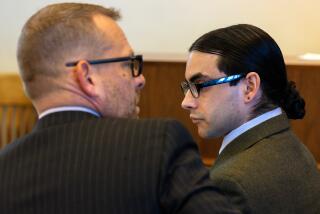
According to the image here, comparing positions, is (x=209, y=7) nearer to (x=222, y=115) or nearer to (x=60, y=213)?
(x=222, y=115)

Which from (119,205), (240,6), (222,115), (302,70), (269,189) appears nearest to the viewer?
(119,205)

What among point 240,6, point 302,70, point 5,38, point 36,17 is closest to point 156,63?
point 302,70

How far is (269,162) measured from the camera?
1.11m

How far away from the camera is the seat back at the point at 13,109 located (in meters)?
2.69

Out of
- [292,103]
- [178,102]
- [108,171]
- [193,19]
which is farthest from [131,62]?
[193,19]

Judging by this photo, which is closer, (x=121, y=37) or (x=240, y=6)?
(x=121, y=37)

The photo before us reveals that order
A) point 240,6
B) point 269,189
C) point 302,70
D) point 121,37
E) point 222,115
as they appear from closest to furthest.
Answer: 1. point 121,37
2. point 269,189
3. point 222,115
4. point 302,70
5. point 240,6

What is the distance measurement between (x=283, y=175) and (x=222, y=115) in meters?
0.26

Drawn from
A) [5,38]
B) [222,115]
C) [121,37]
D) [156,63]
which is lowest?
[5,38]

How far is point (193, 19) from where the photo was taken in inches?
108

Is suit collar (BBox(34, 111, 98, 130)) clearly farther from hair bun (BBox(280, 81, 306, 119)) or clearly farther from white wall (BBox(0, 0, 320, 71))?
white wall (BBox(0, 0, 320, 71))

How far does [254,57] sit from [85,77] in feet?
1.89

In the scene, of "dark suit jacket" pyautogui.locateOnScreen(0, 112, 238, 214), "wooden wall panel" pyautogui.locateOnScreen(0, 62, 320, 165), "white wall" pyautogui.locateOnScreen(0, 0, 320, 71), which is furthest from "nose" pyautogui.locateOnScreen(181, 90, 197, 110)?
"white wall" pyautogui.locateOnScreen(0, 0, 320, 71)

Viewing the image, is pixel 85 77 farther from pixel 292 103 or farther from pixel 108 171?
pixel 292 103
